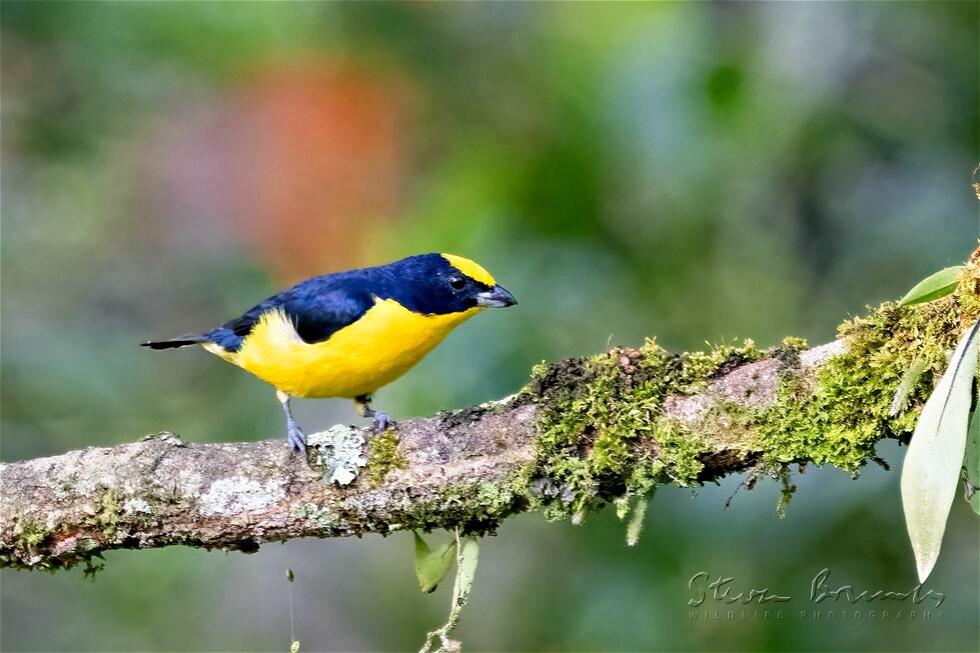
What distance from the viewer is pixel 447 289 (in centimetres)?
459

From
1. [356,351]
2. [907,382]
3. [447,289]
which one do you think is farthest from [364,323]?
[907,382]

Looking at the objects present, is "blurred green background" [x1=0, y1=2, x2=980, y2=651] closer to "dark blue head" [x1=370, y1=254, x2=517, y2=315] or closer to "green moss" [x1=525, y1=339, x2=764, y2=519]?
"dark blue head" [x1=370, y1=254, x2=517, y2=315]

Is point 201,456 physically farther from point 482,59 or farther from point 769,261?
point 482,59

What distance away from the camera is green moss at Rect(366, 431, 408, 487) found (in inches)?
129

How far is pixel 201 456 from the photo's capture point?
3424 millimetres

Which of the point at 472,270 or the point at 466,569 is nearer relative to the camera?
the point at 466,569

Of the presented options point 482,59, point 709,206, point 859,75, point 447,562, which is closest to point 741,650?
point 447,562

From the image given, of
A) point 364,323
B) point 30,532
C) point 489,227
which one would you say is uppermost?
point 489,227

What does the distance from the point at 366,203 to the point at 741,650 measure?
3.36 metres

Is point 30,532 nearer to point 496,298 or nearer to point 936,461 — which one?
point 496,298

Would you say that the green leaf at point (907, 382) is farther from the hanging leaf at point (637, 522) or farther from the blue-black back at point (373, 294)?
the blue-black back at point (373, 294)

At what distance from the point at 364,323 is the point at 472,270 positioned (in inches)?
20.5
